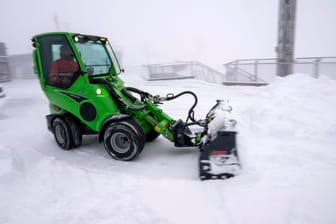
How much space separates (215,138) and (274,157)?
952 millimetres

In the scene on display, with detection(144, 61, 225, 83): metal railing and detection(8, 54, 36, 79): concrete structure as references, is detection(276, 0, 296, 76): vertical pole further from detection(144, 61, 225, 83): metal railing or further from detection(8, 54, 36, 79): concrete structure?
detection(8, 54, 36, 79): concrete structure

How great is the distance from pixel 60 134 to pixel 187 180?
2.69 metres

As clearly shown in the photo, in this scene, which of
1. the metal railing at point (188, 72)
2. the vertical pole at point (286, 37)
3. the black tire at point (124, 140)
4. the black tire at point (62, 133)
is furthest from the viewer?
the metal railing at point (188, 72)

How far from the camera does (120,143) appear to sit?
401 centimetres

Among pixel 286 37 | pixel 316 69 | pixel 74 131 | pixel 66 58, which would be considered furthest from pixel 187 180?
pixel 286 37

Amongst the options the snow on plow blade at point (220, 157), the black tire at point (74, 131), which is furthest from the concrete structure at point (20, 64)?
the snow on plow blade at point (220, 157)

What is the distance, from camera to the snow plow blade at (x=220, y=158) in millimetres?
3080

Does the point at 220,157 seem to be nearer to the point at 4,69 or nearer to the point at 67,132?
the point at 67,132

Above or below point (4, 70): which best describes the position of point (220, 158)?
below

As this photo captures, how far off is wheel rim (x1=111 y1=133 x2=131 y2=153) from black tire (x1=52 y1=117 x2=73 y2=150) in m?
1.02

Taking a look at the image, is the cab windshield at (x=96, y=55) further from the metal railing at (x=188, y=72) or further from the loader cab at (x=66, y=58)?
the metal railing at (x=188, y=72)

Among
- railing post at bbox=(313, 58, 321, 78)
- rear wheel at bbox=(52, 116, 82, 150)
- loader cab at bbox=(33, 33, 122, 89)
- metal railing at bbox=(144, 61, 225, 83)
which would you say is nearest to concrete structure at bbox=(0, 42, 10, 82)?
metal railing at bbox=(144, 61, 225, 83)

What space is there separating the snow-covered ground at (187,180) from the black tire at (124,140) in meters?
0.15

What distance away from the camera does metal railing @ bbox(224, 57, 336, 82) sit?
8.91 metres
